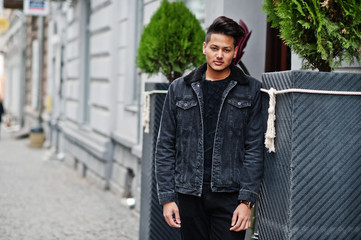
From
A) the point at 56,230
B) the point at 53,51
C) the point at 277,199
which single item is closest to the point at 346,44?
the point at 277,199

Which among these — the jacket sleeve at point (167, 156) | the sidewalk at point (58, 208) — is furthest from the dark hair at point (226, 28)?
the sidewalk at point (58, 208)

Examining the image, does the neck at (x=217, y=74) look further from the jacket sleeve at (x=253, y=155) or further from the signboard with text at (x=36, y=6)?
the signboard with text at (x=36, y=6)

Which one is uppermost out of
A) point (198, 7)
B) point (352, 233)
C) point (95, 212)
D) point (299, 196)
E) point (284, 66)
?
point (198, 7)

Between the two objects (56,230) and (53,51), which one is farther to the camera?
(53,51)

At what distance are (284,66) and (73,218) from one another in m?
3.37

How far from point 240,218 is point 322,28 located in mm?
1019

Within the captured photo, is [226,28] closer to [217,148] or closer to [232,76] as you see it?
[232,76]

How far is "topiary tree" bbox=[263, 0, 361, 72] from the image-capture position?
111 inches

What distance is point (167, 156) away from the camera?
3133mm

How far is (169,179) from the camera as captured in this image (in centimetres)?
312

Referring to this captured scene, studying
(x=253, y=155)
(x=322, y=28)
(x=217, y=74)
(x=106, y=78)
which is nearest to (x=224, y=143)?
(x=253, y=155)

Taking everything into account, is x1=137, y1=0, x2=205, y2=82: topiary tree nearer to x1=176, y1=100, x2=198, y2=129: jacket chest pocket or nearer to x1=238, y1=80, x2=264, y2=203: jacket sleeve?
x1=176, y1=100, x2=198, y2=129: jacket chest pocket

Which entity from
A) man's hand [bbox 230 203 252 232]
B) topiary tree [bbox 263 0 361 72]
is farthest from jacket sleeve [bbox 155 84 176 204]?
topiary tree [bbox 263 0 361 72]

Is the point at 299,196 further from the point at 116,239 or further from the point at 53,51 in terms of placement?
the point at 53,51
